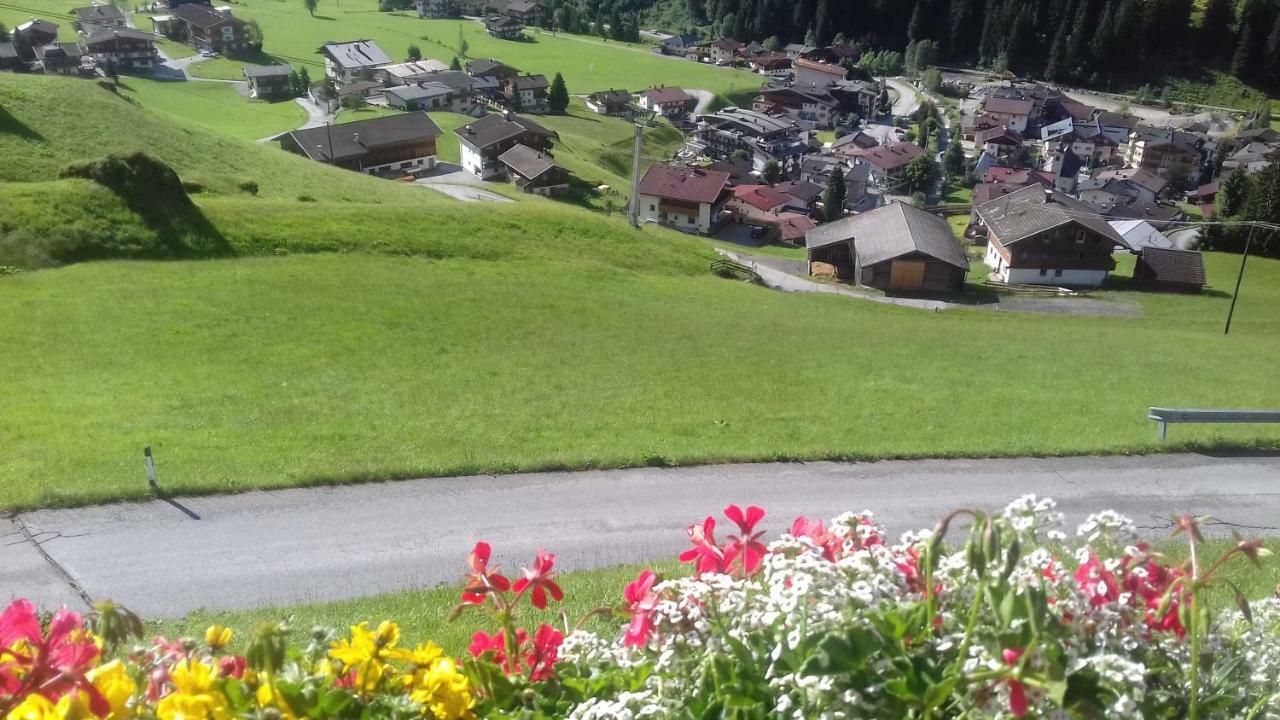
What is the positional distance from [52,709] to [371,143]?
63.7 meters

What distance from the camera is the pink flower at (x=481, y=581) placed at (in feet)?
9.49

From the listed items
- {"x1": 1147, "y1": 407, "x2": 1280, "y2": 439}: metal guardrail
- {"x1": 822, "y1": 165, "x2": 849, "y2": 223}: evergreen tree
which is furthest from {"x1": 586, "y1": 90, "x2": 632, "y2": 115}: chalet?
{"x1": 1147, "y1": 407, "x2": 1280, "y2": 439}: metal guardrail

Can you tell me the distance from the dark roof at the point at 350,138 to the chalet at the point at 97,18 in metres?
63.7

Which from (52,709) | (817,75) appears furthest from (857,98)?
(52,709)

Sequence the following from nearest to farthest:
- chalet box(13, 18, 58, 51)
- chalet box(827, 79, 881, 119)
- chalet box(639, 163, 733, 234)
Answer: chalet box(639, 163, 733, 234)
chalet box(13, 18, 58, 51)
chalet box(827, 79, 881, 119)

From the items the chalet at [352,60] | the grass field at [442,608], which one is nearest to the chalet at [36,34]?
the chalet at [352,60]

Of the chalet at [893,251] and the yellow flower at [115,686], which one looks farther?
the chalet at [893,251]

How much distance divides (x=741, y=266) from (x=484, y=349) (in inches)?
883

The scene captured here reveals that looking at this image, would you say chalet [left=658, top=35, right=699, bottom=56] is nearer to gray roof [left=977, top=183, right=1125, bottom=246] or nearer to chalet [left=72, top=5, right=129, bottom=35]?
chalet [left=72, top=5, right=129, bottom=35]

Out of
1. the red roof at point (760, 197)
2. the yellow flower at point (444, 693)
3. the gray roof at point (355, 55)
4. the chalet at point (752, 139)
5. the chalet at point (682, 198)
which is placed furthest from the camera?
the gray roof at point (355, 55)

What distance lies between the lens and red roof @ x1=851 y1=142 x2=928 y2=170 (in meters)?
91.9

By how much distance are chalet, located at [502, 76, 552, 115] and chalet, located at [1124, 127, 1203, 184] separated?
68465 mm

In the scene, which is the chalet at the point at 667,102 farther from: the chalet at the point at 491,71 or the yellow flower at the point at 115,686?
the yellow flower at the point at 115,686

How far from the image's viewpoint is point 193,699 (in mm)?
2176
